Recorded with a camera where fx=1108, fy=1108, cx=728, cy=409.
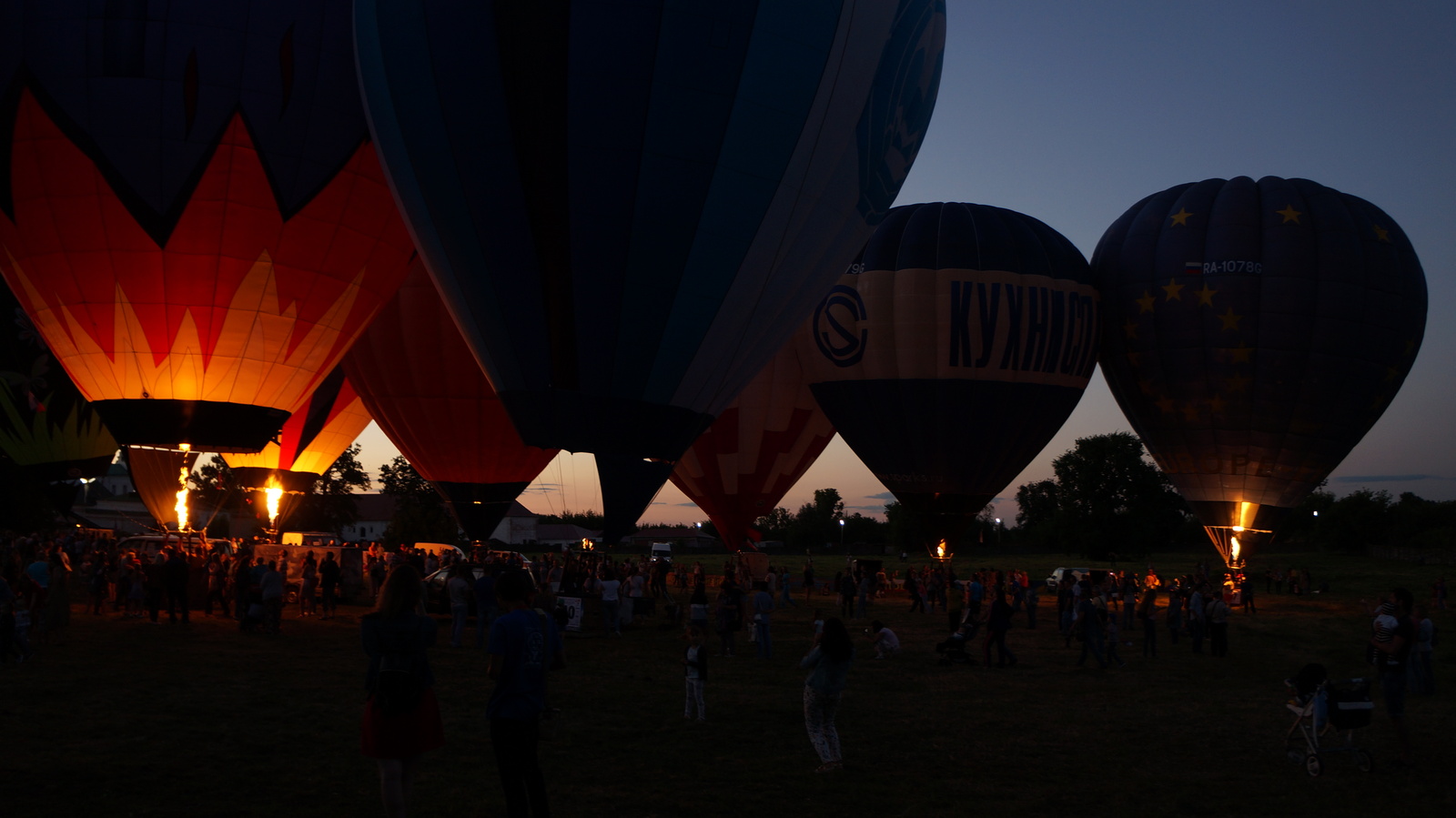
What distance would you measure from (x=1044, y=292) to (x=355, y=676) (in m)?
21.9

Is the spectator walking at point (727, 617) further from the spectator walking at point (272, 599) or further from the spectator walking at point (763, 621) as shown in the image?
the spectator walking at point (272, 599)

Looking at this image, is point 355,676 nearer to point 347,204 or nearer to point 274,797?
point 274,797

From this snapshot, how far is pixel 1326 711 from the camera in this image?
8492mm

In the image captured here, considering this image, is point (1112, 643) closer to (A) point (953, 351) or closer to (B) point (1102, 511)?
(A) point (953, 351)

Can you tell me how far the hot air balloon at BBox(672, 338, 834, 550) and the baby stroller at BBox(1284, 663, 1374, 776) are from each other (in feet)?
81.1

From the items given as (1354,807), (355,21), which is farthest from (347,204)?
(1354,807)

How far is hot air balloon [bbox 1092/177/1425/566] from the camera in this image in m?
29.6

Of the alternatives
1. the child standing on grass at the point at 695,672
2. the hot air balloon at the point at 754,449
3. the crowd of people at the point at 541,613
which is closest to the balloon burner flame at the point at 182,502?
the crowd of people at the point at 541,613

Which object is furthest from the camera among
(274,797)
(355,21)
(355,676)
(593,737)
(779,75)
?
(355,21)

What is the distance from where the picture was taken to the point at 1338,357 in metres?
29.7

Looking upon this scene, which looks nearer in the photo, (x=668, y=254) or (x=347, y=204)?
(x=668, y=254)

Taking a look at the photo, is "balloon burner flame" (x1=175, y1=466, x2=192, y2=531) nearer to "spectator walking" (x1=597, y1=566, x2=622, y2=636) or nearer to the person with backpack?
"spectator walking" (x1=597, y1=566, x2=622, y2=636)

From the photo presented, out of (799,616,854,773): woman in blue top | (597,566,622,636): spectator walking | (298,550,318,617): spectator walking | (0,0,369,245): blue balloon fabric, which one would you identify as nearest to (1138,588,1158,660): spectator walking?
(597,566,622,636): spectator walking

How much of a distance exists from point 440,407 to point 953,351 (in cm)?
1333
